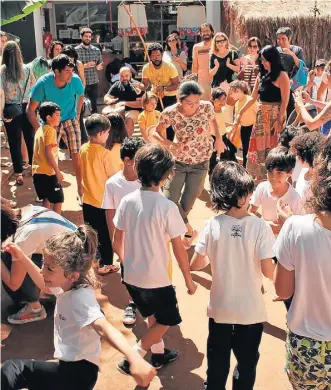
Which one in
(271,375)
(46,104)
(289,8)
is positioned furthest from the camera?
(289,8)

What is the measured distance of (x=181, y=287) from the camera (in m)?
4.64

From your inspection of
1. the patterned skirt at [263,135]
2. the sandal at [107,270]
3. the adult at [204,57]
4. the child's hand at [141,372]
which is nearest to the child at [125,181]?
the sandal at [107,270]

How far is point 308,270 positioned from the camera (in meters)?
2.37

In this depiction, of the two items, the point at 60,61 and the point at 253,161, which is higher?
the point at 60,61

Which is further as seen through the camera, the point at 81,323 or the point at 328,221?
the point at 81,323

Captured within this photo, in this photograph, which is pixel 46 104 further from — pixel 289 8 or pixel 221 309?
pixel 289 8

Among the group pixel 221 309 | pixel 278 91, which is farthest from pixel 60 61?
pixel 221 309

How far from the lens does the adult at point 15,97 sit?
6.70m

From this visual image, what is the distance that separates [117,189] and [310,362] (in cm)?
197

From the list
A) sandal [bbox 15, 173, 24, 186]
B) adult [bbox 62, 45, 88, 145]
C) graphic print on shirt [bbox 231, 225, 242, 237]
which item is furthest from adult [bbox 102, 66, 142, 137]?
graphic print on shirt [bbox 231, 225, 242, 237]

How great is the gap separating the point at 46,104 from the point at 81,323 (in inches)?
133

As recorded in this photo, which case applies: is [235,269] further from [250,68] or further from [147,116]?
[250,68]

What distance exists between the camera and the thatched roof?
11180 millimetres

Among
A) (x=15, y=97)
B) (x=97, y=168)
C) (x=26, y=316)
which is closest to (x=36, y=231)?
(x=26, y=316)
